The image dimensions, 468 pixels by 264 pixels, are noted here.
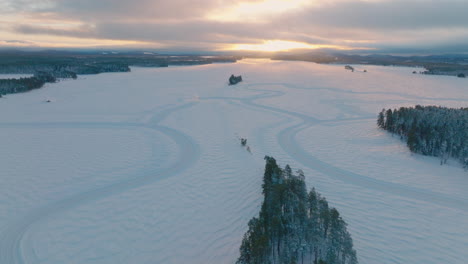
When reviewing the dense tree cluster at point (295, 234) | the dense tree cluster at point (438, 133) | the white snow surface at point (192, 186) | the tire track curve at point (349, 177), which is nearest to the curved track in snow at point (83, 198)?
the white snow surface at point (192, 186)

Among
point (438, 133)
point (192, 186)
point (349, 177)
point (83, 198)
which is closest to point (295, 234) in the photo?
point (192, 186)

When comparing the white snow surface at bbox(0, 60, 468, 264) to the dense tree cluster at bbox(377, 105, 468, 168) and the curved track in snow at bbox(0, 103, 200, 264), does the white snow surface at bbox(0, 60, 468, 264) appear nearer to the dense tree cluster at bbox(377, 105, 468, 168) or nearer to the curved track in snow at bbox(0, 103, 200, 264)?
the curved track in snow at bbox(0, 103, 200, 264)

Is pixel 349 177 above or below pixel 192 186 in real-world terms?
above

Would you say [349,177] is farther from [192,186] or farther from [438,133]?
[192,186]

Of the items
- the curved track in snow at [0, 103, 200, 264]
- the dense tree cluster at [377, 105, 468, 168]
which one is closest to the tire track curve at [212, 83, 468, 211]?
the dense tree cluster at [377, 105, 468, 168]

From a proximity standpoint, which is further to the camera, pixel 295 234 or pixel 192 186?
pixel 192 186

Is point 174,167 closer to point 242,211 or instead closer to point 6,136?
point 242,211

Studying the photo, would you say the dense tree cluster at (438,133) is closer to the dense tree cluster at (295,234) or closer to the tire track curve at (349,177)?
the tire track curve at (349,177)
